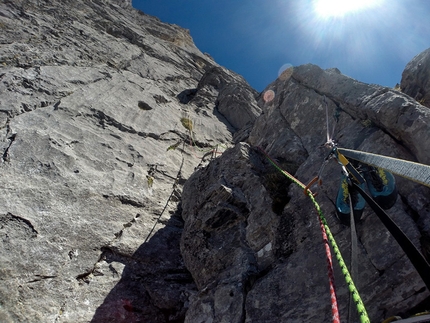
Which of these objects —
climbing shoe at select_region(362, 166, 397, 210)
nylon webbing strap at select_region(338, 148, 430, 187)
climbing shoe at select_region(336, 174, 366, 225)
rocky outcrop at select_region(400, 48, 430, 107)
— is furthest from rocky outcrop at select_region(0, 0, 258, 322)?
rocky outcrop at select_region(400, 48, 430, 107)

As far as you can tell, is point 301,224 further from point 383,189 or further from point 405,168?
point 405,168

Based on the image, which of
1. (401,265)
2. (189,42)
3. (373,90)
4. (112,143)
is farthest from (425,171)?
Answer: (189,42)

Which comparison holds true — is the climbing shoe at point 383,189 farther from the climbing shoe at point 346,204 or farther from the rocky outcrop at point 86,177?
the rocky outcrop at point 86,177

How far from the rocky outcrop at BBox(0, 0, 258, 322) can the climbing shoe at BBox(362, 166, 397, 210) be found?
5.16 metres

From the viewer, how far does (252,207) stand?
7.44m

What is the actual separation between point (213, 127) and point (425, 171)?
57.0 feet

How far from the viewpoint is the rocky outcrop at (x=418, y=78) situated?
295 inches

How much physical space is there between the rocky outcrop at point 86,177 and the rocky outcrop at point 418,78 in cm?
805

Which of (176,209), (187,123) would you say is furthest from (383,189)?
(187,123)

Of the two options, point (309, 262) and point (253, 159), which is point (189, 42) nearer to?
point (253, 159)

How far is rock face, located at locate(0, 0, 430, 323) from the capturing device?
5.09m

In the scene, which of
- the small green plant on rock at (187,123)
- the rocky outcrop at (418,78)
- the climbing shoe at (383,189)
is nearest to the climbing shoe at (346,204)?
the climbing shoe at (383,189)

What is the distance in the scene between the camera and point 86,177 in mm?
9406

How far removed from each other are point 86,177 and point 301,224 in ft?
23.3
